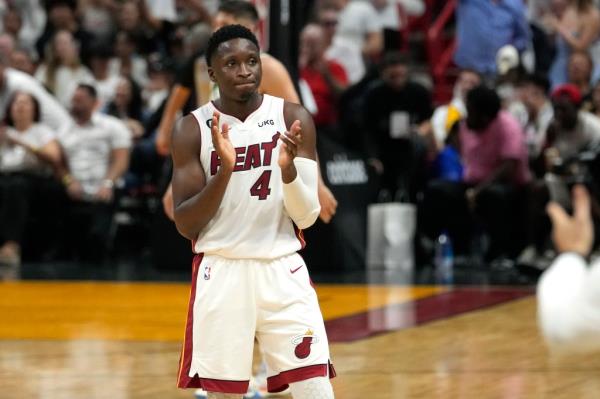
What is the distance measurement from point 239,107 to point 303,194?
0.44 metres

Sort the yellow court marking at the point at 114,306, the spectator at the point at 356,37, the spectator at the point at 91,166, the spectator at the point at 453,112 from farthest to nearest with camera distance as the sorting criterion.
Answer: the spectator at the point at 356,37, the spectator at the point at 91,166, the spectator at the point at 453,112, the yellow court marking at the point at 114,306

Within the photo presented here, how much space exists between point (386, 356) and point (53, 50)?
30.2 ft

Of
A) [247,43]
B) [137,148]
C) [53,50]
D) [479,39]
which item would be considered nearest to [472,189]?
[479,39]

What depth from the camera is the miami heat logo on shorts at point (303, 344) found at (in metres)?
5.20

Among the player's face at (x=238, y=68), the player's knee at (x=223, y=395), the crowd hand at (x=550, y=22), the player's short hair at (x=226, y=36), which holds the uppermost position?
the crowd hand at (x=550, y=22)

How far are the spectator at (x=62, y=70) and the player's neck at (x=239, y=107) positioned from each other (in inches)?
426

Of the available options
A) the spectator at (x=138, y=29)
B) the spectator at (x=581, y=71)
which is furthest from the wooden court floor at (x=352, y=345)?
the spectator at (x=138, y=29)

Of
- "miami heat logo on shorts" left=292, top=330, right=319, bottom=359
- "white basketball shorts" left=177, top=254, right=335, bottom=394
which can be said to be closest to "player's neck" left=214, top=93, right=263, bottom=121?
"white basketball shorts" left=177, top=254, right=335, bottom=394

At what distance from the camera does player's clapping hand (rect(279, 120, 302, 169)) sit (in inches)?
197

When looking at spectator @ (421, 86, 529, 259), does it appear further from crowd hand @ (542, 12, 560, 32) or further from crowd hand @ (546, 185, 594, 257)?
crowd hand @ (546, 185, 594, 257)

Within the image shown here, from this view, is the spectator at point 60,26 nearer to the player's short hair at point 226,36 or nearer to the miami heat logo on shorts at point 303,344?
the player's short hair at point 226,36

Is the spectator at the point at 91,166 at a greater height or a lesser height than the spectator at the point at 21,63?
lesser

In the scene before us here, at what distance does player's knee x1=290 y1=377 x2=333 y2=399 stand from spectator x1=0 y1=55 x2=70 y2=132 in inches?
367

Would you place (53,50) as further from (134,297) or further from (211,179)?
(211,179)
